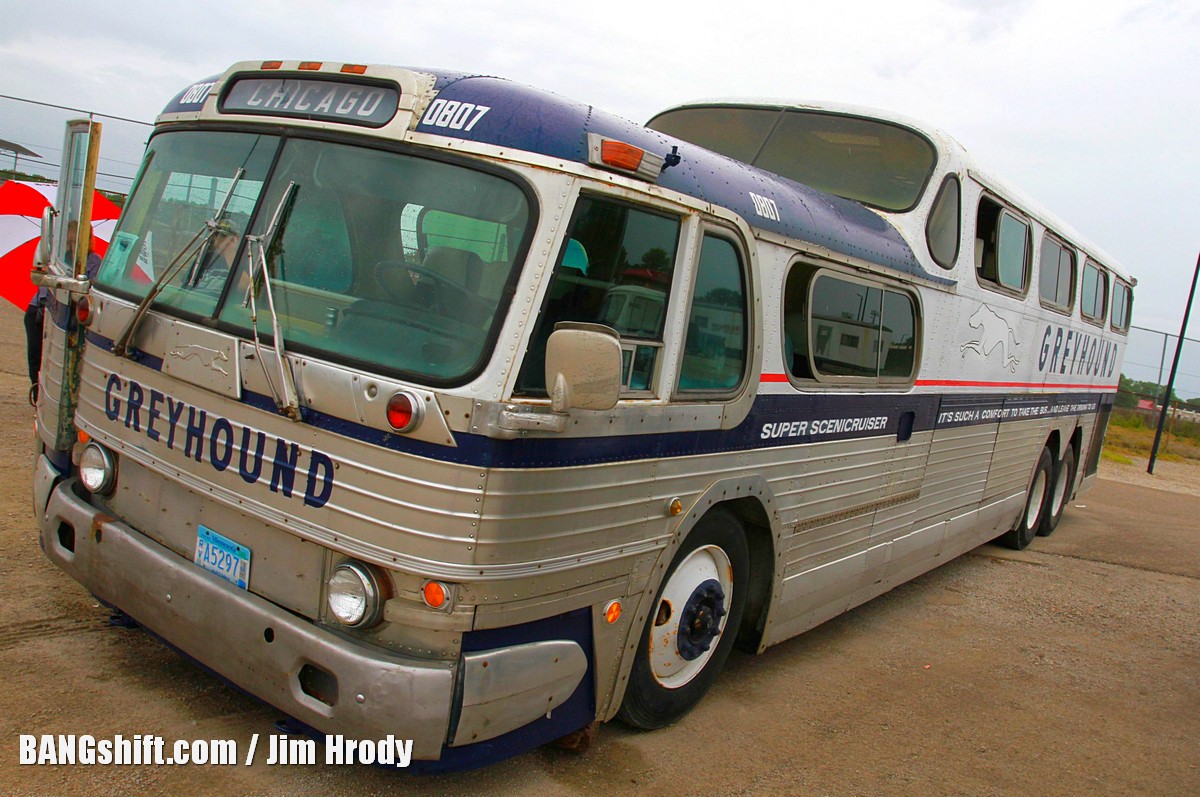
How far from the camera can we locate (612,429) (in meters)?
3.49

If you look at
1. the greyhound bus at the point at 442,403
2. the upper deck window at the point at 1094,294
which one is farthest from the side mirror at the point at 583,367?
the upper deck window at the point at 1094,294

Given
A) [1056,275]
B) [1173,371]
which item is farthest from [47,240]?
[1173,371]

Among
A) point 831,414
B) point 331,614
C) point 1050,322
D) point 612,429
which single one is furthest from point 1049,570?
point 331,614

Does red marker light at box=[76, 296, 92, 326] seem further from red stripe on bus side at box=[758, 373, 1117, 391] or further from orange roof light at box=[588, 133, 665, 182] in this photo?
red stripe on bus side at box=[758, 373, 1117, 391]

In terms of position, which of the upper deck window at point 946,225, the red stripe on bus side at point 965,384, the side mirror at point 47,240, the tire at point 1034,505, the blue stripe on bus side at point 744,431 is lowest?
the tire at point 1034,505

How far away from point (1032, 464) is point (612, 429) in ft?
23.0

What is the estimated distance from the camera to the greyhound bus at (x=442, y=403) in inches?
122

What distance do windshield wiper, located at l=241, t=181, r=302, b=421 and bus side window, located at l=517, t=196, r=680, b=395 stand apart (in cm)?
80

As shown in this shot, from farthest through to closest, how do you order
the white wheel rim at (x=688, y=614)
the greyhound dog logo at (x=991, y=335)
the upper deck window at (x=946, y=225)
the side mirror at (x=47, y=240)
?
1. the greyhound dog logo at (x=991, y=335)
2. the upper deck window at (x=946, y=225)
3. the side mirror at (x=47, y=240)
4. the white wheel rim at (x=688, y=614)

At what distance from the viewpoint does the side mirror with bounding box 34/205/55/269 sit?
4273 mm

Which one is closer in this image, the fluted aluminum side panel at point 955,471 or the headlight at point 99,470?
the headlight at point 99,470

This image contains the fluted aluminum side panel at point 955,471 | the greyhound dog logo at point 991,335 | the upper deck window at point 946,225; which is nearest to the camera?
the upper deck window at point 946,225

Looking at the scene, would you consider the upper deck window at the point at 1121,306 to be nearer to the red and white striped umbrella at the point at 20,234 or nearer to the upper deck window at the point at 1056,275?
the upper deck window at the point at 1056,275

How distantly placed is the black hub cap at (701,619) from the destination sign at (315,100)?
2458 millimetres
